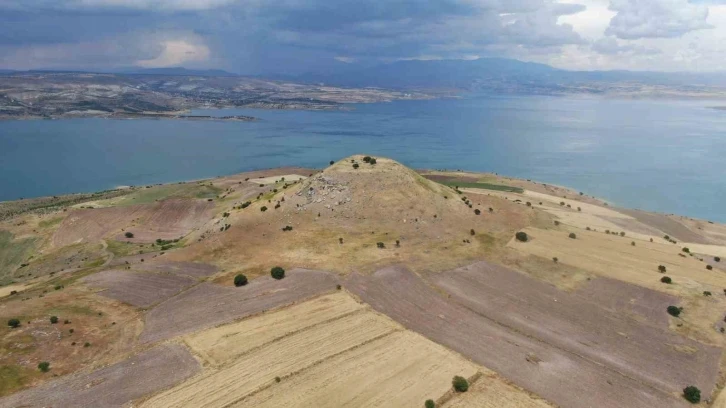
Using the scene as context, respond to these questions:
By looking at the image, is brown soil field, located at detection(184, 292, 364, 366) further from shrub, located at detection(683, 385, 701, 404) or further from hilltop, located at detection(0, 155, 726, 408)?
Answer: shrub, located at detection(683, 385, 701, 404)

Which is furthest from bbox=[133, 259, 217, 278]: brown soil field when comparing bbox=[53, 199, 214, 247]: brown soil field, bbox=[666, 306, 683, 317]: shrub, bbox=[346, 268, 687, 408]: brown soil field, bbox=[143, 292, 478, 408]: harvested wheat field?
bbox=[666, 306, 683, 317]: shrub

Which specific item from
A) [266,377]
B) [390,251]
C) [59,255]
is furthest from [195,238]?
[266,377]

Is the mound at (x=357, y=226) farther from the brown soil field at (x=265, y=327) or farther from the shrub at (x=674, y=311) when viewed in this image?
the shrub at (x=674, y=311)

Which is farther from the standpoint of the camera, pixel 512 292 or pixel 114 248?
pixel 114 248

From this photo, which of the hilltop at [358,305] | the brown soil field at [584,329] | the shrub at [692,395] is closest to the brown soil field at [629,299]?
the hilltop at [358,305]

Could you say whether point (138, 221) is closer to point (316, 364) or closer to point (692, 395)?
point (316, 364)

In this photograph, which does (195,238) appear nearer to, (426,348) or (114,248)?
(114,248)
